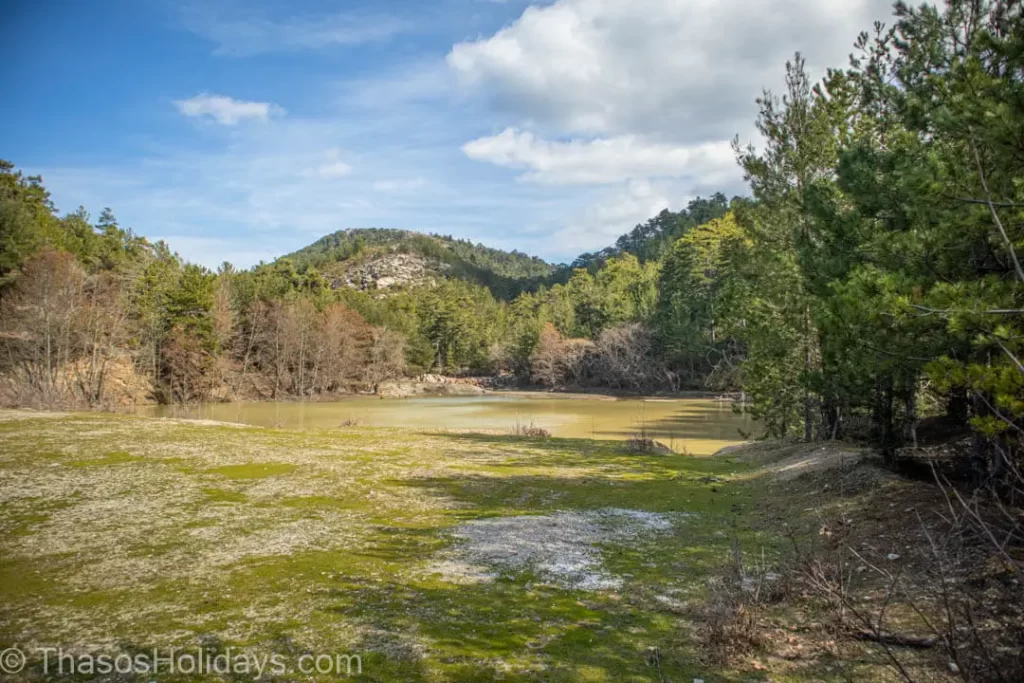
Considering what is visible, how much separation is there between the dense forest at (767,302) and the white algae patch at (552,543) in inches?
145

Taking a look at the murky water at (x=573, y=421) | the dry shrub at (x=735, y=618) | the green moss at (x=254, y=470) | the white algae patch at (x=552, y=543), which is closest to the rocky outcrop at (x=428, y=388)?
the murky water at (x=573, y=421)

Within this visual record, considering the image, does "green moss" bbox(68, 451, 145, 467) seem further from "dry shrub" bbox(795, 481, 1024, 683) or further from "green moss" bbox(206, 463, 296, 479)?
"dry shrub" bbox(795, 481, 1024, 683)

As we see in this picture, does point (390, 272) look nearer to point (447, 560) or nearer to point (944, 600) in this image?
point (447, 560)

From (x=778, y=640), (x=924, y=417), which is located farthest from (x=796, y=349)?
(x=778, y=640)

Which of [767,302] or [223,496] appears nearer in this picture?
[223,496]

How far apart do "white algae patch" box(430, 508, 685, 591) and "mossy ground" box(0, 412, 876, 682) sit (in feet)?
0.70

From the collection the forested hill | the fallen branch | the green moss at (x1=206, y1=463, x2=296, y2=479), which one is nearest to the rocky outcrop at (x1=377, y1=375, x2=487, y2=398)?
the green moss at (x1=206, y1=463, x2=296, y2=479)

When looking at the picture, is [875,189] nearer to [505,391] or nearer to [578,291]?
[505,391]

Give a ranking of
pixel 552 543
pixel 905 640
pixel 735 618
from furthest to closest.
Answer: pixel 552 543
pixel 735 618
pixel 905 640

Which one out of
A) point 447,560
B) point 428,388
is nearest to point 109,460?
point 447,560

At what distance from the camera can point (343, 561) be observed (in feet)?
21.2

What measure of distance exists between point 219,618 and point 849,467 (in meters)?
9.93

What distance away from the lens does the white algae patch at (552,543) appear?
6082 mm

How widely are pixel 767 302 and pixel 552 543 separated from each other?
1277cm
